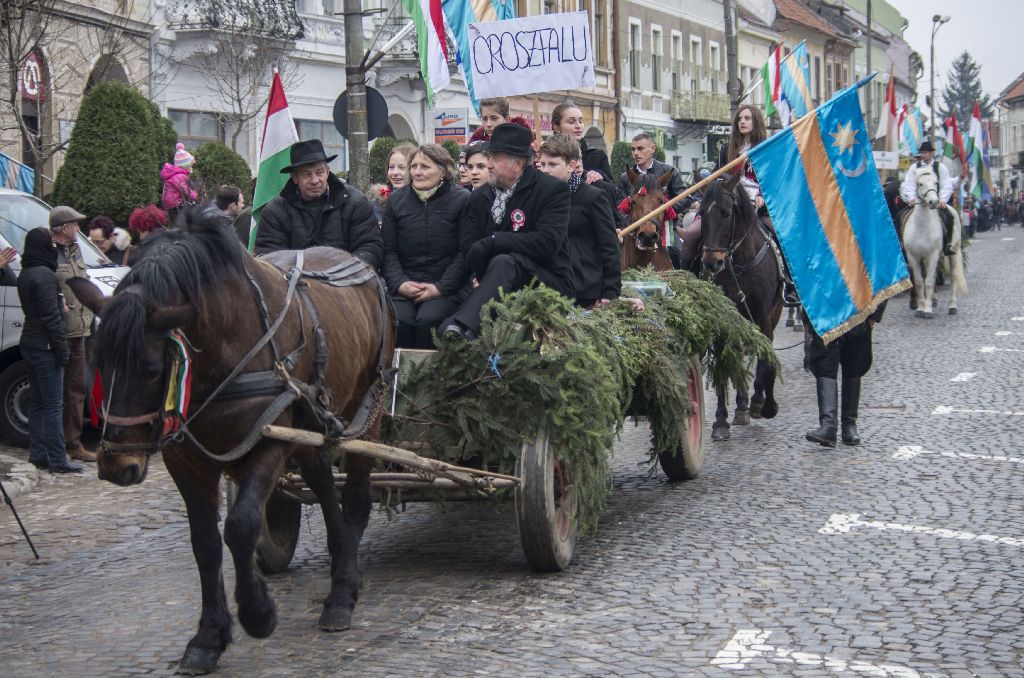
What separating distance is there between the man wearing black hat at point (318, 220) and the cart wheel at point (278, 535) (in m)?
1.38

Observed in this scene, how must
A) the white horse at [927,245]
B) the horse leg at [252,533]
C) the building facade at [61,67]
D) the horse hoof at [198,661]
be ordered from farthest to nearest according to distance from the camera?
1. the white horse at [927,245]
2. the building facade at [61,67]
3. the horse hoof at [198,661]
4. the horse leg at [252,533]

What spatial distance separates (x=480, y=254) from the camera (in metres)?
7.46

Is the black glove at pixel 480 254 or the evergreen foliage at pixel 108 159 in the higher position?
the evergreen foliage at pixel 108 159

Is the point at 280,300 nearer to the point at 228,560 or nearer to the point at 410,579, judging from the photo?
the point at 410,579

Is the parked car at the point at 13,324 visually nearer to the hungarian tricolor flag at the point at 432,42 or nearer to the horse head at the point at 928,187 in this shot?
Answer: the hungarian tricolor flag at the point at 432,42

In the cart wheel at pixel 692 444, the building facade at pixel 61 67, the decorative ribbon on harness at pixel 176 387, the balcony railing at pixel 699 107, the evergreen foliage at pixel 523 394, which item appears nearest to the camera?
the decorative ribbon on harness at pixel 176 387

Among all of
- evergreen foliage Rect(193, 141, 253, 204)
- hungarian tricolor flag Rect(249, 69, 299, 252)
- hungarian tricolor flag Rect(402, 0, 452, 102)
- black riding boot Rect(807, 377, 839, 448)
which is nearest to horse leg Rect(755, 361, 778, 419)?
black riding boot Rect(807, 377, 839, 448)

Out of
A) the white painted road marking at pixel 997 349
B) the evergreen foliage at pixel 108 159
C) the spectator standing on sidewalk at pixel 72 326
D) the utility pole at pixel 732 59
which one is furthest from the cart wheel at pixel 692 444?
the utility pole at pixel 732 59

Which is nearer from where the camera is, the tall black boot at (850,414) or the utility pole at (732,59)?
the tall black boot at (850,414)

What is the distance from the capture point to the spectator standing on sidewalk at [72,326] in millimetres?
11109

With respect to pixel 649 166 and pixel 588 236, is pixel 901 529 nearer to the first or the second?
pixel 588 236

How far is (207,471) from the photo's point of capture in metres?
5.54

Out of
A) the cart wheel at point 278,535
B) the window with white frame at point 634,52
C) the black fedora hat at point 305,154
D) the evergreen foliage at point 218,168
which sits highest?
the window with white frame at point 634,52

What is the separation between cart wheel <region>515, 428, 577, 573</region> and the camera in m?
6.64
